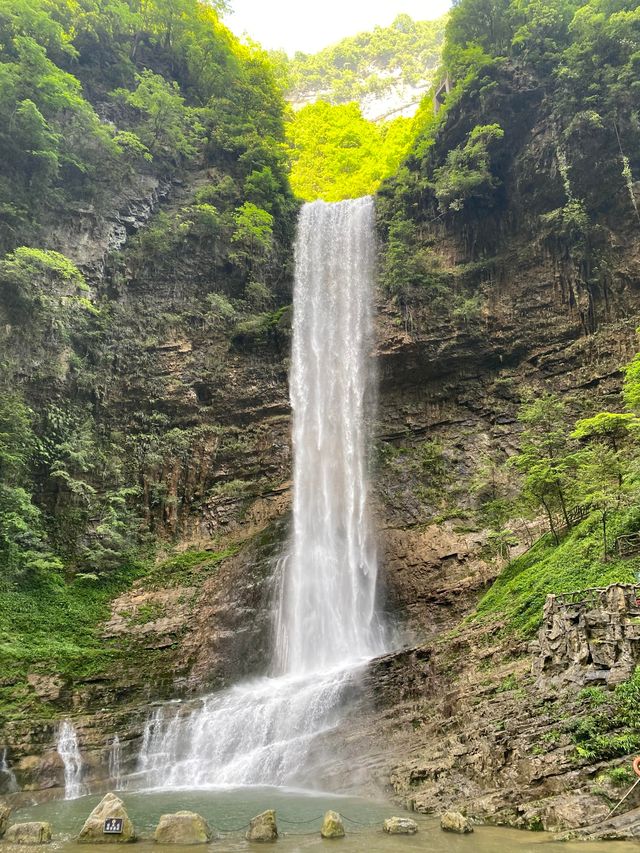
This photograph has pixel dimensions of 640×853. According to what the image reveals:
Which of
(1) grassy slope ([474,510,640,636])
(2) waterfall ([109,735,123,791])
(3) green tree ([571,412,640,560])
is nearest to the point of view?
(1) grassy slope ([474,510,640,636])

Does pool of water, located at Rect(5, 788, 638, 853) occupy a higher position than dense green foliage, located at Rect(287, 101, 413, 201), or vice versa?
dense green foliage, located at Rect(287, 101, 413, 201)

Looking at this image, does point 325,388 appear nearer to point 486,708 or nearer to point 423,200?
point 423,200

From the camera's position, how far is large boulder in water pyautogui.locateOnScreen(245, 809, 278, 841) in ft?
24.2

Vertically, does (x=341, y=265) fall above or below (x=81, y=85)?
below

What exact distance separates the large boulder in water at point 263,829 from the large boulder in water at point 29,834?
8.16ft

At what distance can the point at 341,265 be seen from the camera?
26922 millimetres

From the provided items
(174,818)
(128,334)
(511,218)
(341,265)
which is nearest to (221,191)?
(341,265)

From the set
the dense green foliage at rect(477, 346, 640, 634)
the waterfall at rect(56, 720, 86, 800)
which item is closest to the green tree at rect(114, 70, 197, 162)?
the dense green foliage at rect(477, 346, 640, 634)

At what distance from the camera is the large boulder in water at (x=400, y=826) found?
7.32 m

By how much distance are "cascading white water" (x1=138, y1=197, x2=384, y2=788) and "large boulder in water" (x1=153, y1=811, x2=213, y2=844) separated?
4792 mm

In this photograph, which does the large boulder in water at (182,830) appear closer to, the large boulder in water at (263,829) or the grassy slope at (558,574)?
the large boulder in water at (263,829)

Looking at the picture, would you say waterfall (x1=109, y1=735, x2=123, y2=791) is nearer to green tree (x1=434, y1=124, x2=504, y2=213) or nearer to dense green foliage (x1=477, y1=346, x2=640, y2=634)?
dense green foliage (x1=477, y1=346, x2=640, y2=634)

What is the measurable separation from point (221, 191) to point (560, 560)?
21.6 metres

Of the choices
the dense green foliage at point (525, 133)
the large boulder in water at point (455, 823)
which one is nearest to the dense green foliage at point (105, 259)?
the dense green foliage at point (525, 133)
